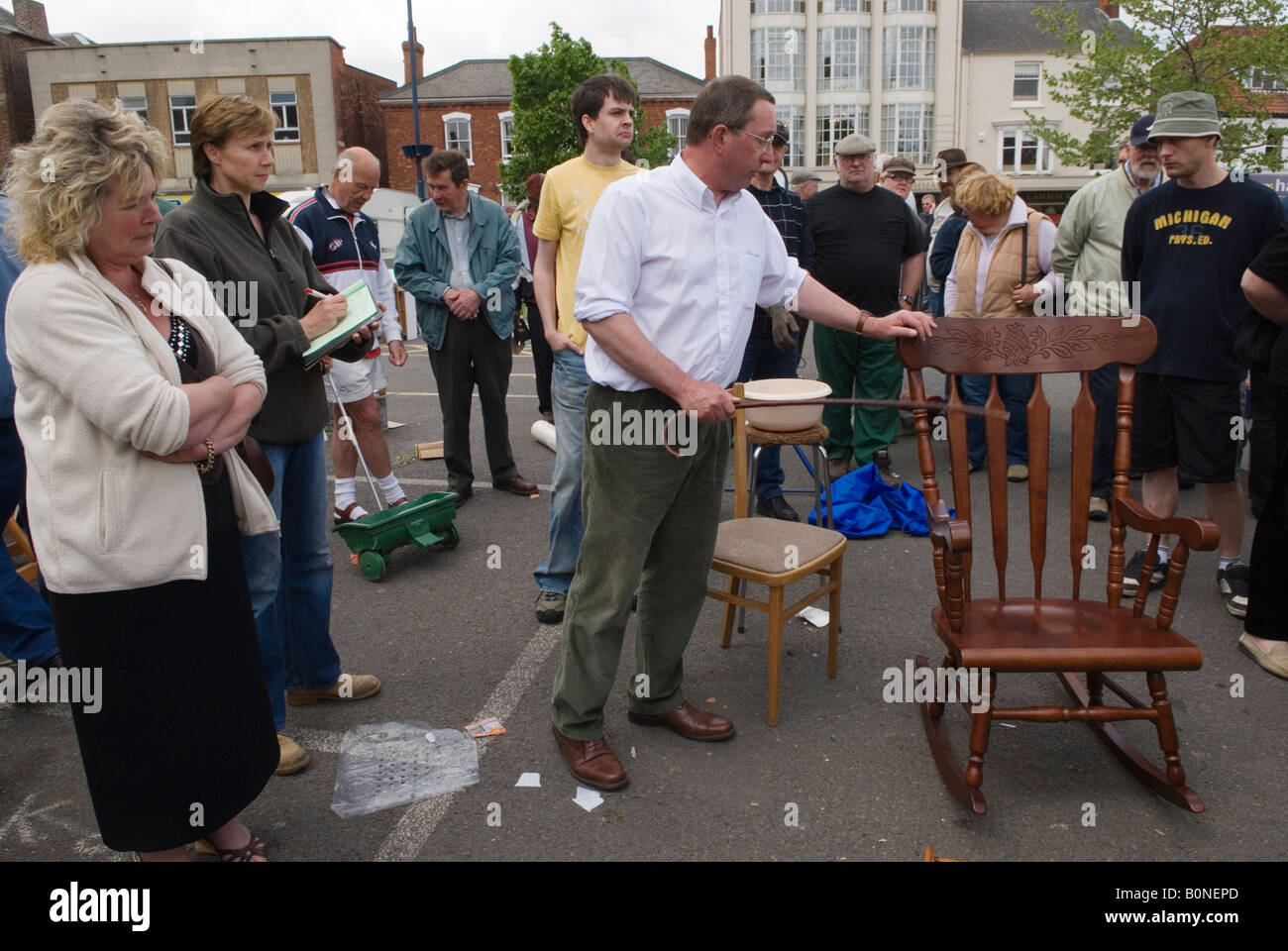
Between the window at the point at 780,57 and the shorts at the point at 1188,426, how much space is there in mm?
39972

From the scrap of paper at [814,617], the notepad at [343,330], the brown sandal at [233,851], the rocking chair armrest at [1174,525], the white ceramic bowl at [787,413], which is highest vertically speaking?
the notepad at [343,330]

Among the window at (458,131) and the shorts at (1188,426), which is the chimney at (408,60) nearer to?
the window at (458,131)

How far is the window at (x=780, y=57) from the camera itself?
133 feet

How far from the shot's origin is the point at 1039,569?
3145mm

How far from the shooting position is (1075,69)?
63.2 ft

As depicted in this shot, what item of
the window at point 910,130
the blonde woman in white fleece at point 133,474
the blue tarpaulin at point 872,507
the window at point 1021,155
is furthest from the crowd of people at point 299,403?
the window at point 1021,155

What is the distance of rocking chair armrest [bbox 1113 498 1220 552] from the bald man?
4.13m

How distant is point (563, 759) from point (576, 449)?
1.44 m

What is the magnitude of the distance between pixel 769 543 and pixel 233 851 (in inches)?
81.1

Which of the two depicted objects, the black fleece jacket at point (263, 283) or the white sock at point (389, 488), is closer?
the black fleece jacket at point (263, 283)

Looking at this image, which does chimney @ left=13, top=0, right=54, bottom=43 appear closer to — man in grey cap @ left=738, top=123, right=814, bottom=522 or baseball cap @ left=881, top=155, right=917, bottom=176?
baseball cap @ left=881, top=155, right=917, bottom=176

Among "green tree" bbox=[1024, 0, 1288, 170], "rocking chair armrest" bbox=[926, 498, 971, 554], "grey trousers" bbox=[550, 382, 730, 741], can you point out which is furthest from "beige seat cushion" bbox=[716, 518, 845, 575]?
"green tree" bbox=[1024, 0, 1288, 170]

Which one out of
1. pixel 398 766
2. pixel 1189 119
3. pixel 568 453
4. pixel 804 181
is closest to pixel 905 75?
pixel 804 181

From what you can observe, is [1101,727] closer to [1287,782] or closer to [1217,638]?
[1287,782]
